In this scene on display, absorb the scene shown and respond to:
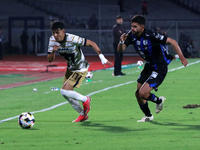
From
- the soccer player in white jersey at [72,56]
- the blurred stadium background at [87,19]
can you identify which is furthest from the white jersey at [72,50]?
the blurred stadium background at [87,19]

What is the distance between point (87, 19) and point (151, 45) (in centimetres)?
3273

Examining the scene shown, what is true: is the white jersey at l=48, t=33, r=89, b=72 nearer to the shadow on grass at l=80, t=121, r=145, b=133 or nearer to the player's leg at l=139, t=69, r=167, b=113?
the shadow on grass at l=80, t=121, r=145, b=133

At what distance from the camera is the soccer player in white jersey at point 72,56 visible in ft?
28.2

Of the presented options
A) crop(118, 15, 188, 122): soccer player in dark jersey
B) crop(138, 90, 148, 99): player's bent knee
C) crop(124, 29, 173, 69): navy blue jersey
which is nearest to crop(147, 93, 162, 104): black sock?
crop(118, 15, 188, 122): soccer player in dark jersey

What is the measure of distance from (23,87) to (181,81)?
5.36m

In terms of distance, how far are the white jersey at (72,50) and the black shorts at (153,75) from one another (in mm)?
1179

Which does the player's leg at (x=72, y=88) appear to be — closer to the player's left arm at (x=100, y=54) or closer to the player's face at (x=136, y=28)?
the player's left arm at (x=100, y=54)

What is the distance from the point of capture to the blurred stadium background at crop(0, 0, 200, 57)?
39062mm

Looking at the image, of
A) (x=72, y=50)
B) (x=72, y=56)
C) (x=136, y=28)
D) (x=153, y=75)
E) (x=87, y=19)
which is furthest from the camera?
(x=87, y=19)

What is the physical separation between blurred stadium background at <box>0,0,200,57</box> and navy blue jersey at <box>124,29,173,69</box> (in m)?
24.5

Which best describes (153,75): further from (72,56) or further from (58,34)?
(58,34)

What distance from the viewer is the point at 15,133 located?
310 inches

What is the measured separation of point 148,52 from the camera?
8.50m

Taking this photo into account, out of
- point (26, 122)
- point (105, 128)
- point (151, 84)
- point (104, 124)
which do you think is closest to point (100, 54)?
point (151, 84)
